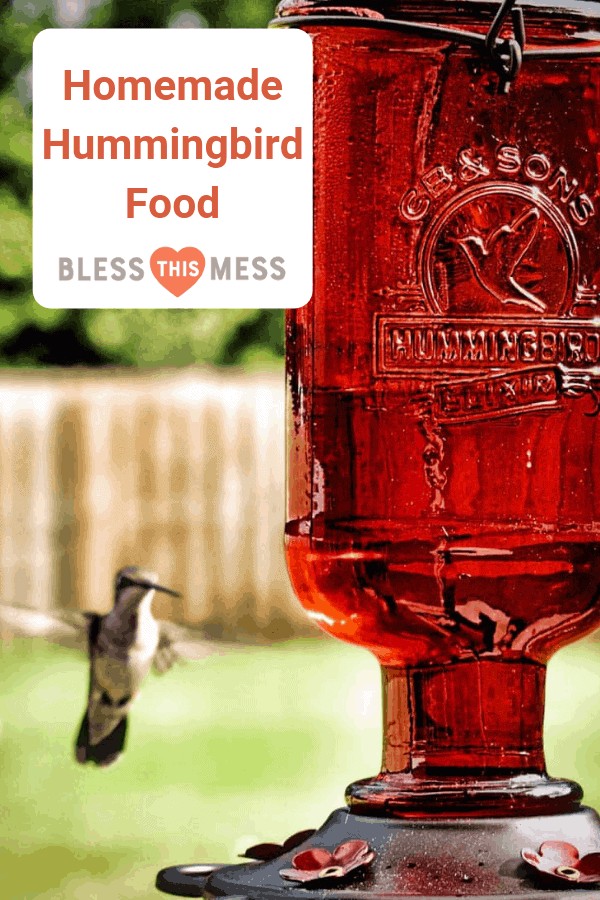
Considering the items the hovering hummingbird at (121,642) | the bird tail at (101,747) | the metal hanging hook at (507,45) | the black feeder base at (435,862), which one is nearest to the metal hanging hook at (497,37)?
the metal hanging hook at (507,45)

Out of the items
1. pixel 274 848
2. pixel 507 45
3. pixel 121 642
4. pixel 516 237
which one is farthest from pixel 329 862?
pixel 121 642

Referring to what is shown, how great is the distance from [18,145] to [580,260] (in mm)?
7470

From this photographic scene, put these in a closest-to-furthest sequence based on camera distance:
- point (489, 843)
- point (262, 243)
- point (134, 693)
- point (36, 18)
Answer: point (489, 843), point (262, 243), point (134, 693), point (36, 18)

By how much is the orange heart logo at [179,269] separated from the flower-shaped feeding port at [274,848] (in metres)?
0.42

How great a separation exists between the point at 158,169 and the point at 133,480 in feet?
Answer: 22.9

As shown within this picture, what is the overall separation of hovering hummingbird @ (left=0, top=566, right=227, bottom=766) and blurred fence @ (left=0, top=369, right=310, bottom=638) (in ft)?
15.9

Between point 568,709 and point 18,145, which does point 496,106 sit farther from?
point 18,145

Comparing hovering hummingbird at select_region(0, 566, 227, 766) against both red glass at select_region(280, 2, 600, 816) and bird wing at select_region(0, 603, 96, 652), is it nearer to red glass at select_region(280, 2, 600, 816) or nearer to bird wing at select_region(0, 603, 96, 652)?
bird wing at select_region(0, 603, 96, 652)

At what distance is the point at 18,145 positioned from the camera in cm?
830

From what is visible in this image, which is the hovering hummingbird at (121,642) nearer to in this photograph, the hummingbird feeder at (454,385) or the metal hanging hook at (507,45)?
the hummingbird feeder at (454,385)

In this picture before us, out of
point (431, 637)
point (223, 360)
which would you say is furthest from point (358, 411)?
point (223, 360)

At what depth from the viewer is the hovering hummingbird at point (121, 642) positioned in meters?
2.85

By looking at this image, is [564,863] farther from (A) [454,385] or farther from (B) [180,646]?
(B) [180,646]

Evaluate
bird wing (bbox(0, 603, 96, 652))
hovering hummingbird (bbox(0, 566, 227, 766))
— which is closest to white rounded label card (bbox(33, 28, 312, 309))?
bird wing (bbox(0, 603, 96, 652))
